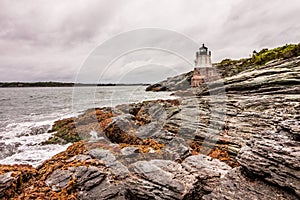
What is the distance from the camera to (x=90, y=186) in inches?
263

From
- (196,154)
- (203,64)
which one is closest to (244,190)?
(196,154)

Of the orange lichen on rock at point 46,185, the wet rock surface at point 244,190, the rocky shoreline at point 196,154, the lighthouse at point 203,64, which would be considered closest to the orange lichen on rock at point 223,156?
the rocky shoreline at point 196,154

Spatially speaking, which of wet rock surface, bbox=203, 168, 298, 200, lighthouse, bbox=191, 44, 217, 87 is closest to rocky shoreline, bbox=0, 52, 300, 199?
wet rock surface, bbox=203, 168, 298, 200

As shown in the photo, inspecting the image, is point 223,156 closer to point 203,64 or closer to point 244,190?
point 244,190

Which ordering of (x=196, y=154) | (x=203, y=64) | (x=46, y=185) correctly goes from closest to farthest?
(x=46, y=185)
(x=196, y=154)
(x=203, y=64)

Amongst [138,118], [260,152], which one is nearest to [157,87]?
[138,118]

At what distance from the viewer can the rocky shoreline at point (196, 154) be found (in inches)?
197

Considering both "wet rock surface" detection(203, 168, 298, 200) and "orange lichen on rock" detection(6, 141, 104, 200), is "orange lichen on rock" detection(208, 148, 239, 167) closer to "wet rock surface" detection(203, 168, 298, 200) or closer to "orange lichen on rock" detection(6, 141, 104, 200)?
"wet rock surface" detection(203, 168, 298, 200)

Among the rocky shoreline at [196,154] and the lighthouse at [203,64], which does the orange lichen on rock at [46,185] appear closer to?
the rocky shoreline at [196,154]

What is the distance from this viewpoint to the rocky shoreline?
5004 mm

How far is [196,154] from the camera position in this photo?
9.11m

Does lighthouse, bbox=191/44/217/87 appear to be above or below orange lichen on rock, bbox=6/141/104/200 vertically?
above

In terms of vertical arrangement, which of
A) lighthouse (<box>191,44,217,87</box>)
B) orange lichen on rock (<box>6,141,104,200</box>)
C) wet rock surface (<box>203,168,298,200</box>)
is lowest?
orange lichen on rock (<box>6,141,104,200</box>)

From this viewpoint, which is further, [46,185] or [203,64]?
[203,64]
